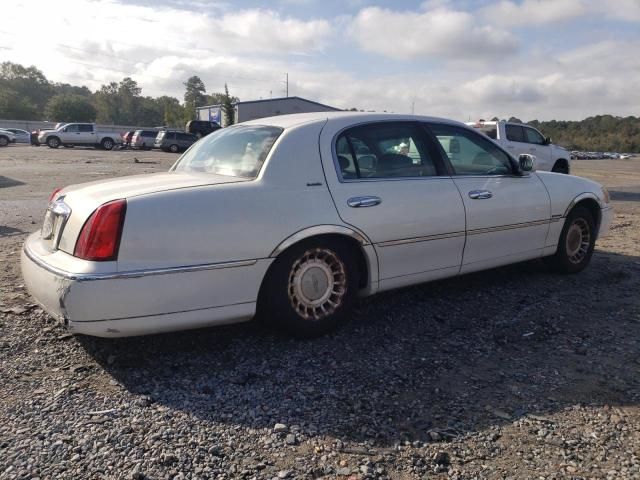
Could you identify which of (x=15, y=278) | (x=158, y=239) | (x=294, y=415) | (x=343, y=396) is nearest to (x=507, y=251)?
(x=343, y=396)

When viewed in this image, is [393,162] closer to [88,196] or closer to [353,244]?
[353,244]

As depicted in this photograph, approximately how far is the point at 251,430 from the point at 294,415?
0.25 meters

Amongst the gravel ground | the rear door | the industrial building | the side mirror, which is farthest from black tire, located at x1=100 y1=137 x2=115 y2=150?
the side mirror

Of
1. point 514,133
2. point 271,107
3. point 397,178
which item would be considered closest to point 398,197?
point 397,178

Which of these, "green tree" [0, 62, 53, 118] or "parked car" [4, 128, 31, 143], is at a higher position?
"green tree" [0, 62, 53, 118]

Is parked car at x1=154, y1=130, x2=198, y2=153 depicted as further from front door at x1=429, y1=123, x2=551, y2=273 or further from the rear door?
front door at x1=429, y1=123, x2=551, y2=273

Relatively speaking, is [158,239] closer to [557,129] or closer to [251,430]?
[251,430]

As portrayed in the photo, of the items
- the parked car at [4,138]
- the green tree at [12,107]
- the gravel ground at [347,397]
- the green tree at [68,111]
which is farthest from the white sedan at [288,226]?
the green tree at [68,111]

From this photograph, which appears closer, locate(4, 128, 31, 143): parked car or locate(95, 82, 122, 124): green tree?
locate(4, 128, 31, 143): parked car

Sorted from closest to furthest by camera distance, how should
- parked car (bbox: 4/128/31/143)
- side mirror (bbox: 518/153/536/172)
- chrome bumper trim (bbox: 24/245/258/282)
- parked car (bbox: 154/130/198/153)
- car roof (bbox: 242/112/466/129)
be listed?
chrome bumper trim (bbox: 24/245/258/282), car roof (bbox: 242/112/466/129), side mirror (bbox: 518/153/536/172), parked car (bbox: 154/130/198/153), parked car (bbox: 4/128/31/143)

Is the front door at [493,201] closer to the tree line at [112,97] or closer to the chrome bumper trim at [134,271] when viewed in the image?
the chrome bumper trim at [134,271]

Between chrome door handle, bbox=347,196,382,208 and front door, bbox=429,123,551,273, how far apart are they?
0.89 meters

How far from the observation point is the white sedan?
3102mm

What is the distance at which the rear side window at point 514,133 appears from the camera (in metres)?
13.5
